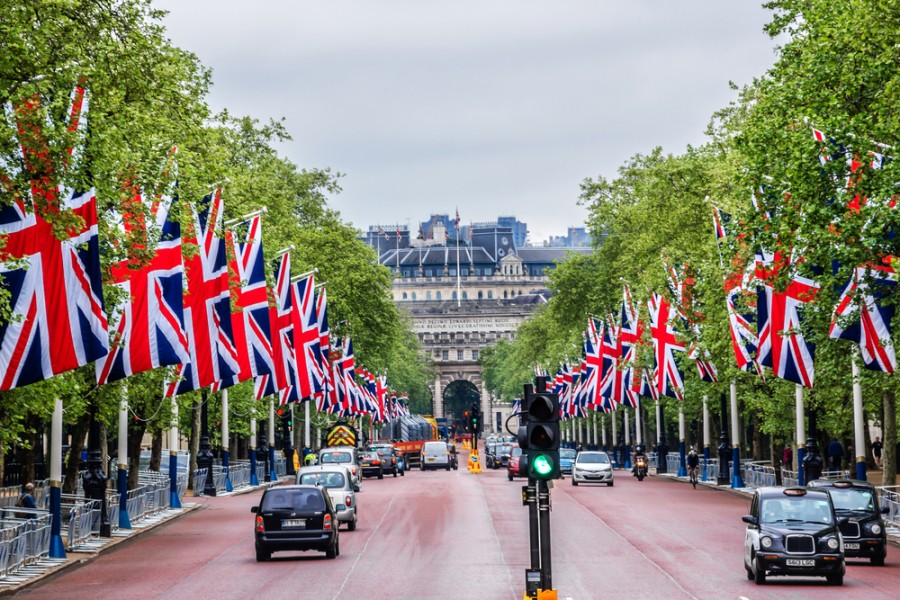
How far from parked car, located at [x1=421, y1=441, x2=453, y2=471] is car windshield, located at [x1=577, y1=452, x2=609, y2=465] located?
30.9 metres

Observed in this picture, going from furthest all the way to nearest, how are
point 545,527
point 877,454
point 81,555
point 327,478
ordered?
point 877,454, point 327,478, point 81,555, point 545,527

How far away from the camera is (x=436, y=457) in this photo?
340 ft

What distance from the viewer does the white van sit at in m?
104

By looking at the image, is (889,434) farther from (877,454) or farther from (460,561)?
(877,454)

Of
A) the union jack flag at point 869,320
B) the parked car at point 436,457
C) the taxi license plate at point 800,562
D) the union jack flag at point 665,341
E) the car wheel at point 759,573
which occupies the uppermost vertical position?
the union jack flag at point 665,341

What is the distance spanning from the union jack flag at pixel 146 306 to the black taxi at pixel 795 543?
11.8 m

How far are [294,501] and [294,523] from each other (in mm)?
456

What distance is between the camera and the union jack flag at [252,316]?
42.4 meters

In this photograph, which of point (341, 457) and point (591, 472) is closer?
point (341, 457)

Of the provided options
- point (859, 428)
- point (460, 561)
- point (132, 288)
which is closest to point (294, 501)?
point (460, 561)

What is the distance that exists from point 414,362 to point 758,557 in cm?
15735

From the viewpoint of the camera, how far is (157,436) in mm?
56750

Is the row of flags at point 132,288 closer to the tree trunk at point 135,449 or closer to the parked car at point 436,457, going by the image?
the tree trunk at point 135,449

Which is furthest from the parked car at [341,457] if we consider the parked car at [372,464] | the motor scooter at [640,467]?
the parked car at [372,464]
